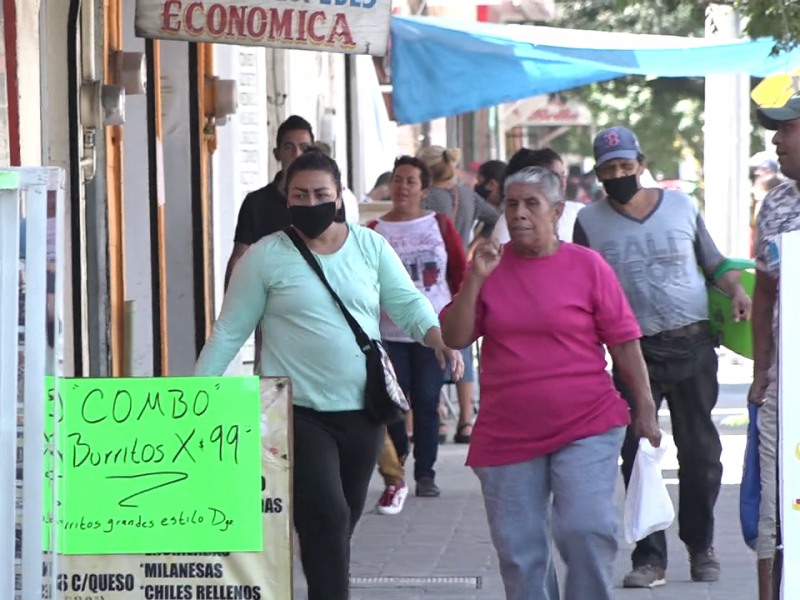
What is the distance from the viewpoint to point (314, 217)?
606 cm

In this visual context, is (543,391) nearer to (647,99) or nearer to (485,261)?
(485,261)

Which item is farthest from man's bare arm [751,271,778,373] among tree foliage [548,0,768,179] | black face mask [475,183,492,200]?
tree foliage [548,0,768,179]

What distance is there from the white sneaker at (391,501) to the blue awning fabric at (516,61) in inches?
127

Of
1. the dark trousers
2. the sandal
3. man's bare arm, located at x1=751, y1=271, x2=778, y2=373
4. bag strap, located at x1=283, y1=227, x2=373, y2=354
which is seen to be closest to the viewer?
man's bare arm, located at x1=751, y1=271, x2=778, y2=373

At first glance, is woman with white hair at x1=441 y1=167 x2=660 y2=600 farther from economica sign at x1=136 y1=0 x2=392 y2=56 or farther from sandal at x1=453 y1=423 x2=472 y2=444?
sandal at x1=453 y1=423 x2=472 y2=444

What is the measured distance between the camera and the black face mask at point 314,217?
6051 mm

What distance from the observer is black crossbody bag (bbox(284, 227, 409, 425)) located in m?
6.00

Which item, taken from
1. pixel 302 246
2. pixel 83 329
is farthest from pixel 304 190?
pixel 83 329

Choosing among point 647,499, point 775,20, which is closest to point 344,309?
point 647,499

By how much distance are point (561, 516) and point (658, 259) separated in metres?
1.96

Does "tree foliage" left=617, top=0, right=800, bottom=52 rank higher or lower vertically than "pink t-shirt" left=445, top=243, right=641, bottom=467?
higher

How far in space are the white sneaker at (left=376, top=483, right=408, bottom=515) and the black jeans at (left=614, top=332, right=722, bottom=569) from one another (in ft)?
7.32

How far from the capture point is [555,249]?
5750mm

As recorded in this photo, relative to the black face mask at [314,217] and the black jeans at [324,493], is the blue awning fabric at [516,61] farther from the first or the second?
the black jeans at [324,493]
